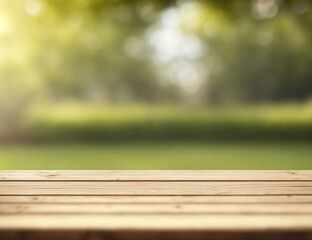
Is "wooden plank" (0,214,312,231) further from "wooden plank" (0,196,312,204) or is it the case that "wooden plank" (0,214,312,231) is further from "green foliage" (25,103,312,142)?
"green foliage" (25,103,312,142)

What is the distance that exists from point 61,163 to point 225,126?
10.3 feet

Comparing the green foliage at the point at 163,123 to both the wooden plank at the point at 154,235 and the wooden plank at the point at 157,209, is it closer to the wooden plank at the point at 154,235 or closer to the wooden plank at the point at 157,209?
the wooden plank at the point at 157,209

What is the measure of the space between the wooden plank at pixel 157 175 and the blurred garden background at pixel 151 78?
14.3ft

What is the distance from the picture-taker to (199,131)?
24.0 ft

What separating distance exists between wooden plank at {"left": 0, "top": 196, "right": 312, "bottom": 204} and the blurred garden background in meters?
4.83

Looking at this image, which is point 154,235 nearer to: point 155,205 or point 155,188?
point 155,205

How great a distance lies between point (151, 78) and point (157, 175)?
5332 millimetres

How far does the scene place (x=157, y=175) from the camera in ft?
6.53

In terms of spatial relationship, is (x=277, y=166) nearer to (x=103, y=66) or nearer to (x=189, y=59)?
(x=189, y=59)

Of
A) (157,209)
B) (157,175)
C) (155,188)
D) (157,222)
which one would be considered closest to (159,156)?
(157,175)

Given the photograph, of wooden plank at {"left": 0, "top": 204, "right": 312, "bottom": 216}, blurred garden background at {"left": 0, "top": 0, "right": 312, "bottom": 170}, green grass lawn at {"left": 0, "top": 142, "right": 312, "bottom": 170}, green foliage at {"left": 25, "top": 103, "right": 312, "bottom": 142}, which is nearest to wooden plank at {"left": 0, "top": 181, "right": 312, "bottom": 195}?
wooden plank at {"left": 0, "top": 204, "right": 312, "bottom": 216}

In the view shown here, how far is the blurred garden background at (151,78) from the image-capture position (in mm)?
6930

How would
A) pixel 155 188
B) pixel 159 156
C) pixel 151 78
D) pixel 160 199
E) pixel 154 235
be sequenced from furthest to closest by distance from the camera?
pixel 151 78 < pixel 159 156 < pixel 155 188 < pixel 160 199 < pixel 154 235

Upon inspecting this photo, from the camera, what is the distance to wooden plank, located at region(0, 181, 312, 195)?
167 cm
